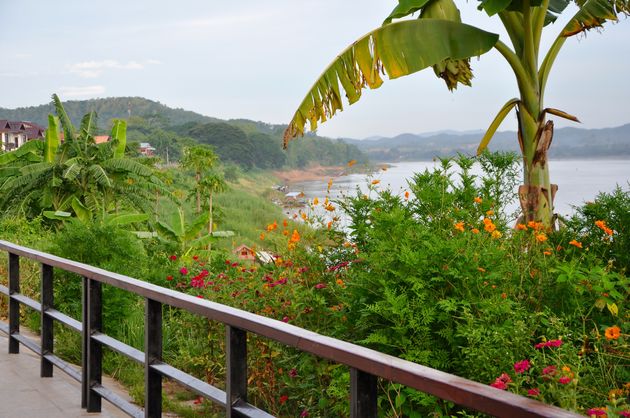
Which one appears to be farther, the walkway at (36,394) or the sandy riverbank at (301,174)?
the sandy riverbank at (301,174)

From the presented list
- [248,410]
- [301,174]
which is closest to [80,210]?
[248,410]

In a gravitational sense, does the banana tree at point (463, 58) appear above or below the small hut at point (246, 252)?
above

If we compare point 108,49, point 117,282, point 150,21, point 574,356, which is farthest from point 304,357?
point 108,49

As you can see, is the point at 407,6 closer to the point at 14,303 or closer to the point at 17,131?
the point at 14,303

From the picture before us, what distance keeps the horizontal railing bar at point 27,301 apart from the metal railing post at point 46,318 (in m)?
0.10

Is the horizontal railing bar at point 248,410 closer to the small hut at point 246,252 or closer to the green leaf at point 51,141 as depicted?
the small hut at point 246,252

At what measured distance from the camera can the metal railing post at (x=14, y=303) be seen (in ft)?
19.7

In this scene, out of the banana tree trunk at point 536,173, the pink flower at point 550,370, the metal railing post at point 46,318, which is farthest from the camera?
the banana tree trunk at point 536,173

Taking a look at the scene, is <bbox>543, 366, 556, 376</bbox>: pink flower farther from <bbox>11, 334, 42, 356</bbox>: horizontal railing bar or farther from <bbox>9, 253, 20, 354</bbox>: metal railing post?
<bbox>9, 253, 20, 354</bbox>: metal railing post

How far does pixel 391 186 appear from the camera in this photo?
5465mm

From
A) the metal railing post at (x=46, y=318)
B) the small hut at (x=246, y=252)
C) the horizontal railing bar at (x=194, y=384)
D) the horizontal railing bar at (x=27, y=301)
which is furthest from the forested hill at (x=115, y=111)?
the horizontal railing bar at (x=194, y=384)

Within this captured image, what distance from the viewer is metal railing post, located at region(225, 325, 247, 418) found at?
9.40 feet

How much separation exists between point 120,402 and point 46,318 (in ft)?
4.72

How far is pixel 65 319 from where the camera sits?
195 inches
